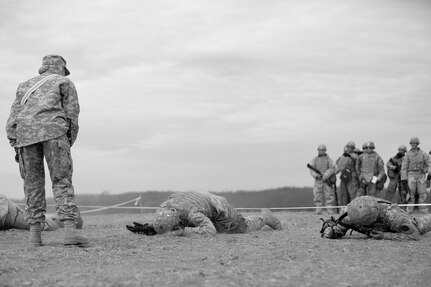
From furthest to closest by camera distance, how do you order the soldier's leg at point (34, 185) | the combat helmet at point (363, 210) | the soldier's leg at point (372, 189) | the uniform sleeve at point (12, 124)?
the soldier's leg at point (372, 189), the combat helmet at point (363, 210), the uniform sleeve at point (12, 124), the soldier's leg at point (34, 185)

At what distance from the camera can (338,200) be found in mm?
23484

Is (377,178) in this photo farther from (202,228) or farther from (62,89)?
(62,89)

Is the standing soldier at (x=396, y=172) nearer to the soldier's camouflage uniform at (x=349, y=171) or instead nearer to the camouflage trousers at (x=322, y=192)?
the soldier's camouflage uniform at (x=349, y=171)


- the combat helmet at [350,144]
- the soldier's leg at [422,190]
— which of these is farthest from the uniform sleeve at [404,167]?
the combat helmet at [350,144]

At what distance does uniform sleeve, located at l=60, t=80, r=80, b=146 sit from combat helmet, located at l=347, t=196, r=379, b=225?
174 inches

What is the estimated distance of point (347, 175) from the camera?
896 inches

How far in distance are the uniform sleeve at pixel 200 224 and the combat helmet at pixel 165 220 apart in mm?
246

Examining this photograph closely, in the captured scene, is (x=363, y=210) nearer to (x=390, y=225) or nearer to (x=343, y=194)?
(x=390, y=225)

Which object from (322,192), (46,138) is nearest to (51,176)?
(46,138)

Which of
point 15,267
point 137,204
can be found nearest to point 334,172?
point 137,204

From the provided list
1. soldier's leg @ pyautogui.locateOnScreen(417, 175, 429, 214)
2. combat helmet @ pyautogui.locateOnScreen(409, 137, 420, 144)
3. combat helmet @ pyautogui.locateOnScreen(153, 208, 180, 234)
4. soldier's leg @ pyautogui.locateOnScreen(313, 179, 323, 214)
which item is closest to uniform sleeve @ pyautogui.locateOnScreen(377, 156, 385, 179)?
combat helmet @ pyautogui.locateOnScreen(409, 137, 420, 144)

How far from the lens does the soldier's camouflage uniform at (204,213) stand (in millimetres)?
10773

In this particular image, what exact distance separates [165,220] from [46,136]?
2784 millimetres

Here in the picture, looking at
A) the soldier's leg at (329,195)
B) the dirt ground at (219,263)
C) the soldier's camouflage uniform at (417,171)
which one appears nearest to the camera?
the dirt ground at (219,263)
